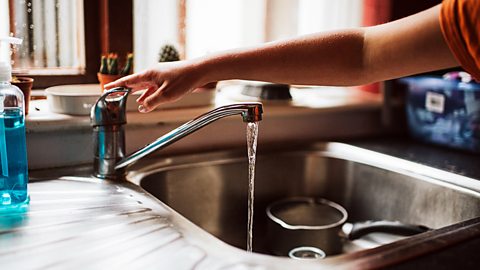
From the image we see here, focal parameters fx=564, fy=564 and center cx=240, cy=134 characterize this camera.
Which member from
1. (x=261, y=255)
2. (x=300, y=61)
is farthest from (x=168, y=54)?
(x=261, y=255)

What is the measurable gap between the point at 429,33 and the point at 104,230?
540 mm

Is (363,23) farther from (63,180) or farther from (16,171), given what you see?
(16,171)

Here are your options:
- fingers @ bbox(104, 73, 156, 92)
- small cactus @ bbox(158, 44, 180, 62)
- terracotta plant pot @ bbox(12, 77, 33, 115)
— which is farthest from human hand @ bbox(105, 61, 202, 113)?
small cactus @ bbox(158, 44, 180, 62)

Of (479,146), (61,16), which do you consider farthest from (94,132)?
(479,146)

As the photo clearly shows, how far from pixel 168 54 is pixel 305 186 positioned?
1.52ft

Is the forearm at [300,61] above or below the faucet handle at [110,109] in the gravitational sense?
above

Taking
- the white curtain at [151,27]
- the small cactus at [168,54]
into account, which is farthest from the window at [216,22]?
the small cactus at [168,54]

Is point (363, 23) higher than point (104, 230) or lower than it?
higher

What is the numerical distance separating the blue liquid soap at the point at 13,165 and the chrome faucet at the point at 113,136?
146 millimetres

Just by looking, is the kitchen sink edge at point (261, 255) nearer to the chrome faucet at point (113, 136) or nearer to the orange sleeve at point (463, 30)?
the chrome faucet at point (113, 136)

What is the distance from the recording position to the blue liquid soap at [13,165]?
0.90 metres

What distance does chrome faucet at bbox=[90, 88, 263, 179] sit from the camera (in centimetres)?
98

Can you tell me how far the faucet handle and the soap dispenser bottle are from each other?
14 cm

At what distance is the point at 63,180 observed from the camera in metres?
1.07
